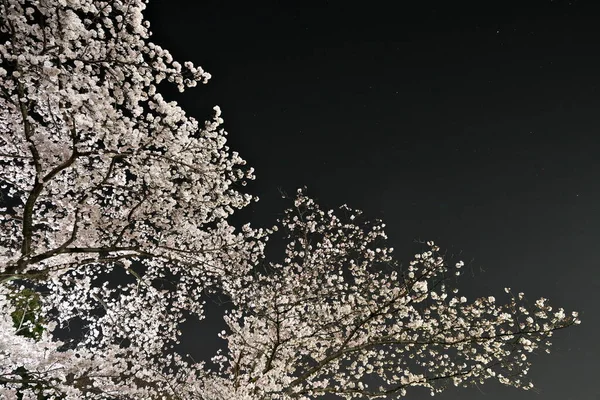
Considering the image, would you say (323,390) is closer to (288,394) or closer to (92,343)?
(288,394)

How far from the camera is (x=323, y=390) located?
10.9m

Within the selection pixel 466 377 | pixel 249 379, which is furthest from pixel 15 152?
pixel 466 377

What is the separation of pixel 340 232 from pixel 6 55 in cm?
941

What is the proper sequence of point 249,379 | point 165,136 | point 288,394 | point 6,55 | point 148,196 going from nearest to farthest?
point 6,55 < point 165,136 < point 148,196 < point 288,394 < point 249,379

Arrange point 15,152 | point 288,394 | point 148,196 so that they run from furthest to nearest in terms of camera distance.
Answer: point 288,394
point 15,152
point 148,196

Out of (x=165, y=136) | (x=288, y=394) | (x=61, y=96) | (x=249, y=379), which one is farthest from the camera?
(x=249, y=379)

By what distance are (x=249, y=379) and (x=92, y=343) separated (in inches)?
259

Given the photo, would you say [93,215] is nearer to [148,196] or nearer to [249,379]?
[148,196]

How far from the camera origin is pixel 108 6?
7.10m

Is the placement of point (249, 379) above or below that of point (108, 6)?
below

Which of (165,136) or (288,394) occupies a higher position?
(165,136)

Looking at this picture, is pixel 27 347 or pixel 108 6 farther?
pixel 27 347

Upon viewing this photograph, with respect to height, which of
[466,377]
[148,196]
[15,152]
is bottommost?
[466,377]

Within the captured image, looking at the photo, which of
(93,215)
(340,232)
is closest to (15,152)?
(93,215)
